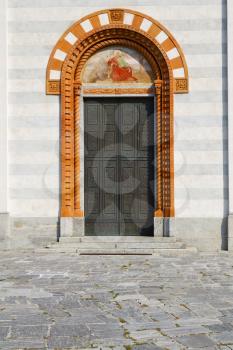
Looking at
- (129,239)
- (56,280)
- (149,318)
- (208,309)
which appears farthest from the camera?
(129,239)

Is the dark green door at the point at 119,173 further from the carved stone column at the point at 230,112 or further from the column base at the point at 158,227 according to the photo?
the carved stone column at the point at 230,112

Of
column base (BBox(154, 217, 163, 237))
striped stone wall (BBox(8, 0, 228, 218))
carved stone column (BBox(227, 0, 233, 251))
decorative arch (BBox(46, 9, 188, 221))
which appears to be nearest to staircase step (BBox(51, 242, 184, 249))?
column base (BBox(154, 217, 163, 237))

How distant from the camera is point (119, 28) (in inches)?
447

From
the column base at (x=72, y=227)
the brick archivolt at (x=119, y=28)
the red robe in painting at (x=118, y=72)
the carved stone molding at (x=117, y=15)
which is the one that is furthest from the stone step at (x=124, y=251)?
the carved stone molding at (x=117, y=15)

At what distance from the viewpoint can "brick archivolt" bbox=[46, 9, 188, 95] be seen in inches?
442

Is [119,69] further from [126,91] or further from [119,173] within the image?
[119,173]

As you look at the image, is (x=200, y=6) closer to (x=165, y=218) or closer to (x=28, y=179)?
(x=165, y=218)

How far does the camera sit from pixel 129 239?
11031 millimetres

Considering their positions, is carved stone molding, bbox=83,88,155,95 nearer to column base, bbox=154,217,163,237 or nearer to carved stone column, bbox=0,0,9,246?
carved stone column, bbox=0,0,9,246

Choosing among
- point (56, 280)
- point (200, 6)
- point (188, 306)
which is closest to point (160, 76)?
point (200, 6)

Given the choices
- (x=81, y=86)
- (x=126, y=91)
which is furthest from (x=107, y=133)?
(x=81, y=86)

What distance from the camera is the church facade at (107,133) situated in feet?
36.4

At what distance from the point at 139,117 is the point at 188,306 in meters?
7.02

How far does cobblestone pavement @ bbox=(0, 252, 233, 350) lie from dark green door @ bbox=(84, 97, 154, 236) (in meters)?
2.82
